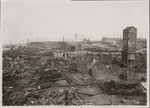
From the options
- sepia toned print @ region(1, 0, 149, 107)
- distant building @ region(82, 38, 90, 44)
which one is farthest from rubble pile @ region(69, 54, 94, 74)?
distant building @ region(82, 38, 90, 44)

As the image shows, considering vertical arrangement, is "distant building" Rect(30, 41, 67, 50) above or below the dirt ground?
above

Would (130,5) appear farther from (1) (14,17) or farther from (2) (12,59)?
(2) (12,59)

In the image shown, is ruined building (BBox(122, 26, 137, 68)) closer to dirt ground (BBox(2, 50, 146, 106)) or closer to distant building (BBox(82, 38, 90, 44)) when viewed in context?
dirt ground (BBox(2, 50, 146, 106))

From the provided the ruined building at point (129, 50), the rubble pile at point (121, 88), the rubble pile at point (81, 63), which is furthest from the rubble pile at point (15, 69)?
the ruined building at point (129, 50)

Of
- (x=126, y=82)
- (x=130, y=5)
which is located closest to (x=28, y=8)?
(x=130, y=5)

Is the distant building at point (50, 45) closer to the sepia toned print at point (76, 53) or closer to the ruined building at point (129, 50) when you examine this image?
the sepia toned print at point (76, 53)

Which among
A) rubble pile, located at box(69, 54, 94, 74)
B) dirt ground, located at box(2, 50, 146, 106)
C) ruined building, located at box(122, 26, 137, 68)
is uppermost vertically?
ruined building, located at box(122, 26, 137, 68)

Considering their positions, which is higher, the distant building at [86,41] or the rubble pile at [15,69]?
the distant building at [86,41]

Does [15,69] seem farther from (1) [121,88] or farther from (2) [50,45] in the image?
(1) [121,88]
